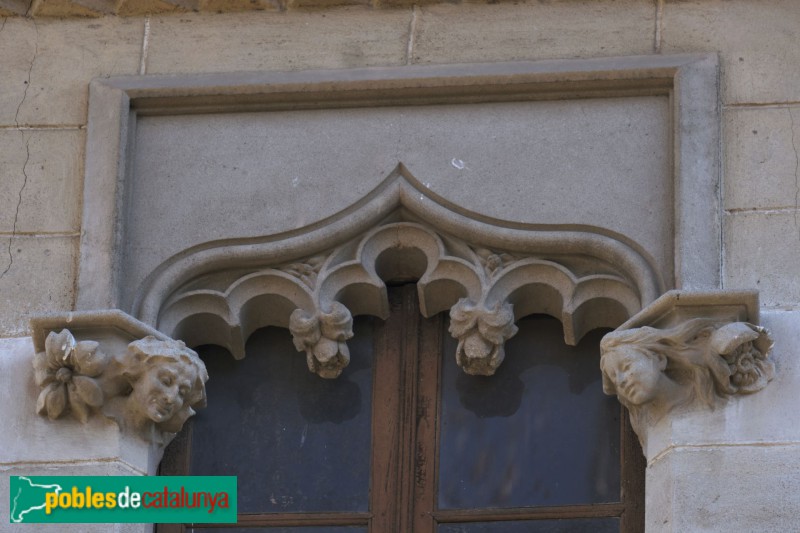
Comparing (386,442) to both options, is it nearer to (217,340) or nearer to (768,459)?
(217,340)

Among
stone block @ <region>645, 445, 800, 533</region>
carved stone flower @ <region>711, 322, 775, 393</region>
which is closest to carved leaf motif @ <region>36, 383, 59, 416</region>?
stone block @ <region>645, 445, 800, 533</region>

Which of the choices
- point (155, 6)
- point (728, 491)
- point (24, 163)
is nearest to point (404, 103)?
point (155, 6)

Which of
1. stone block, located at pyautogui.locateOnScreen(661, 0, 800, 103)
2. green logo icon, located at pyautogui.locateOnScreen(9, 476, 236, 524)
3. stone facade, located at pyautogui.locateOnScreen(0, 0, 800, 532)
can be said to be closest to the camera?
stone facade, located at pyautogui.locateOnScreen(0, 0, 800, 532)

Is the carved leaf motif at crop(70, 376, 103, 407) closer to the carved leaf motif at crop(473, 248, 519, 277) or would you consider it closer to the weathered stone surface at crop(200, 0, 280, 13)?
the carved leaf motif at crop(473, 248, 519, 277)

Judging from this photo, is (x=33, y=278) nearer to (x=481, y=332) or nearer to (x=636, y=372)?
(x=481, y=332)

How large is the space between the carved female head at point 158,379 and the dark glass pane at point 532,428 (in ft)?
2.56

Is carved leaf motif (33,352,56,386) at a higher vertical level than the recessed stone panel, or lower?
lower

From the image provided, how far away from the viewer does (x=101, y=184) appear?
7.34 metres

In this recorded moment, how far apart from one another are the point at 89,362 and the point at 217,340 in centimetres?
53

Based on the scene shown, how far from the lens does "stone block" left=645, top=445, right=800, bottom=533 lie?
6.50 metres

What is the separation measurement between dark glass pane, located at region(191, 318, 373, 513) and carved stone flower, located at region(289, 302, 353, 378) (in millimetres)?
94

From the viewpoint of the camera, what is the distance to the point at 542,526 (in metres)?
6.97

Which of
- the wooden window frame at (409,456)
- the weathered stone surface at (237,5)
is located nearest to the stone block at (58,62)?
the weathered stone surface at (237,5)

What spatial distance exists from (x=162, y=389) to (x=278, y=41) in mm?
1256
